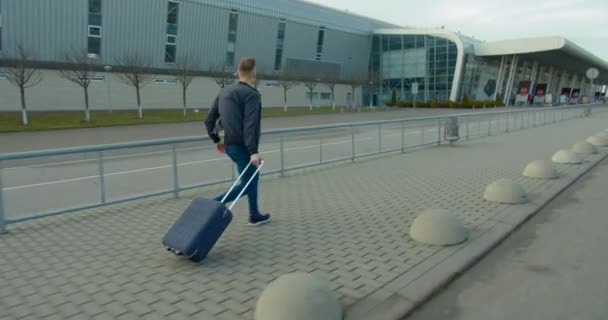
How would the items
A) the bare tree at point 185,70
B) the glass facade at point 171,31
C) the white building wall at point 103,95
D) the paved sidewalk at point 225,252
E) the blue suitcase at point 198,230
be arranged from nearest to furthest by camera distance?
1. the paved sidewalk at point 225,252
2. the blue suitcase at point 198,230
3. the white building wall at point 103,95
4. the bare tree at point 185,70
5. the glass facade at point 171,31

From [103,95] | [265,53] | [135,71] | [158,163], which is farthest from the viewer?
[265,53]

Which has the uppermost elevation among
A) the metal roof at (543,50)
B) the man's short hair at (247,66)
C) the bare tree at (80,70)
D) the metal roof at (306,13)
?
the metal roof at (306,13)

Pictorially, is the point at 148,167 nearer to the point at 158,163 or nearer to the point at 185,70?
the point at 158,163

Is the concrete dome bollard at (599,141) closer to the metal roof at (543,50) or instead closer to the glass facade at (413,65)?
the metal roof at (543,50)

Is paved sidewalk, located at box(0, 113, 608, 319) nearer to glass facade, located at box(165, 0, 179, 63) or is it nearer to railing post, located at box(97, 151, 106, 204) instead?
railing post, located at box(97, 151, 106, 204)

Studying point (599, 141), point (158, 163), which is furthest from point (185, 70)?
point (599, 141)

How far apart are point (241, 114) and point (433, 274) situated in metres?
2.56

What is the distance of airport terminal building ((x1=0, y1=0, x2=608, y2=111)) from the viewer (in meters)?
36.1

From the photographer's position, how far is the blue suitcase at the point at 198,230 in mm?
4016

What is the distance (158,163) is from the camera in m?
11.4

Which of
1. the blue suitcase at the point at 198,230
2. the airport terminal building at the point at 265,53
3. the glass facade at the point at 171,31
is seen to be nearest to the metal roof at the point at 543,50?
the airport terminal building at the point at 265,53

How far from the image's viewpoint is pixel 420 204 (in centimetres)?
655

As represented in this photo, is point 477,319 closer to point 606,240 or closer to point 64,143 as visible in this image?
point 606,240

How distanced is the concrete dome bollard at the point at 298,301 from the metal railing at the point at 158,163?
3905mm
